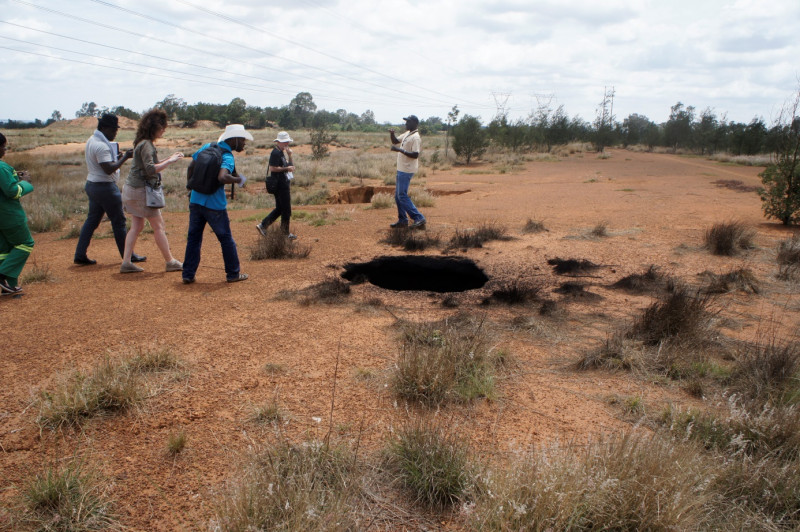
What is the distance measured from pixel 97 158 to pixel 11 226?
1468 mm

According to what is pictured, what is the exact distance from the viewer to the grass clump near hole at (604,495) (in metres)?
2.47

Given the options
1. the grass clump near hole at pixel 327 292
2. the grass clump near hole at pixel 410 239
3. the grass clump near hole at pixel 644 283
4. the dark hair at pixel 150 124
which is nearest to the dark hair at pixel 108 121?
the dark hair at pixel 150 124

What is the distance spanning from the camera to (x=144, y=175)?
22.2 ft

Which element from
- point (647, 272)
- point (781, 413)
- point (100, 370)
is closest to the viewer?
point (781, 413)

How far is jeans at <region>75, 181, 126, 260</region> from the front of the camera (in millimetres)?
7133

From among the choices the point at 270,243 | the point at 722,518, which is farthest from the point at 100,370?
the point at 270,243

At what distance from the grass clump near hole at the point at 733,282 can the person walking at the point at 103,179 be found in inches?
315

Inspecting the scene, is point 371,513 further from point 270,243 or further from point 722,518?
point 270,243

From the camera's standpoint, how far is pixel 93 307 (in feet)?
19.3

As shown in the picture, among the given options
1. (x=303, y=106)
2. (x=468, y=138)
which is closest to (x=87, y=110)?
(x=303, y=106)

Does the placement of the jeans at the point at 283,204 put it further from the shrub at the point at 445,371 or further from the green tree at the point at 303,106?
the green tree at the point at 303,106

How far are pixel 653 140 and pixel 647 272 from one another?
5429 cm

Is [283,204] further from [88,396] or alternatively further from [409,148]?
[88,396]

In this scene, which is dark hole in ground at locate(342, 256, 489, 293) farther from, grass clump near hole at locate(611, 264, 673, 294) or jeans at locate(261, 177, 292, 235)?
jeans at locate(261, 177, 292, 235)
